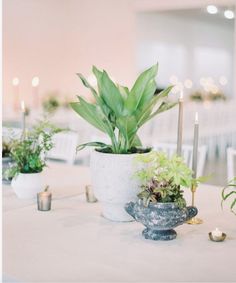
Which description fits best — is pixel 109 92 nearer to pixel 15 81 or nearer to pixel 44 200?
pixel 44 200

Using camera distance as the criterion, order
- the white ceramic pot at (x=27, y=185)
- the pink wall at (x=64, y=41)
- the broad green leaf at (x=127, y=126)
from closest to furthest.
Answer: the broad green leaf at (x=127, y=126)
the white ceramic pot at (x=27, y=185)
the pink wall at (x=64, y=41)

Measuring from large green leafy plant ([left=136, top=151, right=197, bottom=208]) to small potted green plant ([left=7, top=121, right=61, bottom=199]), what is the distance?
1.91 feet

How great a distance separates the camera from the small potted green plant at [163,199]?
1.50m

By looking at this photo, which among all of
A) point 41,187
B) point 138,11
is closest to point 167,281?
point 41,187

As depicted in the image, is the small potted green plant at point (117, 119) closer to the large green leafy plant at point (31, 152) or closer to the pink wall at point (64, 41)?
the large green leafy plant at point (31, 152)

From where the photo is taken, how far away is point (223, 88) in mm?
12938

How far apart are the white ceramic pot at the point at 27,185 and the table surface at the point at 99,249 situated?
0.05 metres

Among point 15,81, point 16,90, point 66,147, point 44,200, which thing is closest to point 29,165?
point 44,200

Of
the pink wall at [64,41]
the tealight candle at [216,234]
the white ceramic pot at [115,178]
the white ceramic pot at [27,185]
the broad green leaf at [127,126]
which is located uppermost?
the pink wall at [64,41]

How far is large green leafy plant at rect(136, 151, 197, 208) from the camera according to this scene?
4.95 ft

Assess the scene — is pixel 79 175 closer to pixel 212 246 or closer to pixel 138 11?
pixel 212 246

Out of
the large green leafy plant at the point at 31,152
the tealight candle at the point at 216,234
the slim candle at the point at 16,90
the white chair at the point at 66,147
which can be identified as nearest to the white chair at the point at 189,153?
the white chair at the point at 66,147

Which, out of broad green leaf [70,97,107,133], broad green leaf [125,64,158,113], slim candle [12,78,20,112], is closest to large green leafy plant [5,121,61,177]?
broad green leaf [70,97,107,133]

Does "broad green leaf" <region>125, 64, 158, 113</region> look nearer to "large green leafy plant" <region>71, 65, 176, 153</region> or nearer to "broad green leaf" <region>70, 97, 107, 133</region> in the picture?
"large green leafy plant" <region>71, 65, 176, 153</region>
